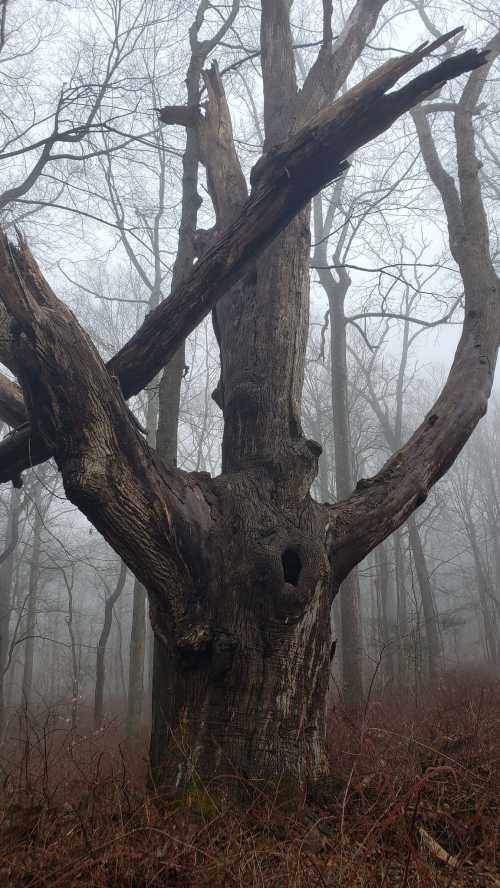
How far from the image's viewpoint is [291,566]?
3.40 meters

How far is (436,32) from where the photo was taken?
9.84 metres

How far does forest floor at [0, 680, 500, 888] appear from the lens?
218 cm

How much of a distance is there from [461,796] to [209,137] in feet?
17.5

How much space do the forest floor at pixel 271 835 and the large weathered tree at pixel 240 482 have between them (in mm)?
269

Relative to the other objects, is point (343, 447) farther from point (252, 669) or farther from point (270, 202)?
point (252, 669)

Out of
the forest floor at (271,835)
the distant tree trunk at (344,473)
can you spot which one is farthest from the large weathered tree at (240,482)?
the distant tree trunk at (344,473)

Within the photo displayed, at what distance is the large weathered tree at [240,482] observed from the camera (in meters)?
2.92

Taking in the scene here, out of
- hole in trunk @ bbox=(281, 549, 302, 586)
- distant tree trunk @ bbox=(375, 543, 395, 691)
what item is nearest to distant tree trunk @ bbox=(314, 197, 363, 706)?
distant tree trunk @ bbox=(375, 543, 395, 691)


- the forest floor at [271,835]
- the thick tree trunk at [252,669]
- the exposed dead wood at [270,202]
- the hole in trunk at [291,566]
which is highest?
the exposed dead wood at [270,202]

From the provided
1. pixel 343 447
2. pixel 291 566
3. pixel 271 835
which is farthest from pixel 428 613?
pixel 271 835

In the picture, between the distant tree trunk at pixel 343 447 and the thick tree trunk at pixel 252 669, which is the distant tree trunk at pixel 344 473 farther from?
the thick tree trunk at pixel 252 669

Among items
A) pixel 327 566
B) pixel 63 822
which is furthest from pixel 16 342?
pixel 63 822

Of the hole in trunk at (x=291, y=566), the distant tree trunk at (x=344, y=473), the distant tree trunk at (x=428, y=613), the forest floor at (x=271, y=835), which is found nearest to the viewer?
the forest floor at (x=271, y=835)

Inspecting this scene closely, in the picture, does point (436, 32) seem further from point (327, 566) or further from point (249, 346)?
point (327, 566)
